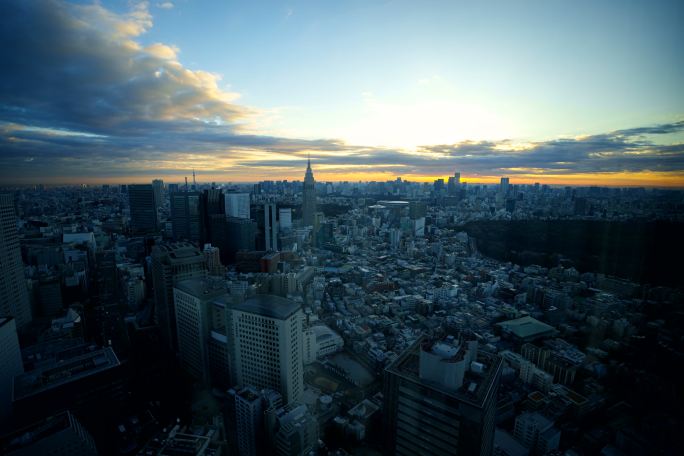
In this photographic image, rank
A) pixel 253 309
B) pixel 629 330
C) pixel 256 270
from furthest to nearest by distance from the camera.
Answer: pixel 256 270 → pixel 629 330 → pixel 253 309

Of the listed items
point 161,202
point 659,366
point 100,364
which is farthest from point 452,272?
point 161,202

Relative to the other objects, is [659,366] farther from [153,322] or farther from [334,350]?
[153,322]

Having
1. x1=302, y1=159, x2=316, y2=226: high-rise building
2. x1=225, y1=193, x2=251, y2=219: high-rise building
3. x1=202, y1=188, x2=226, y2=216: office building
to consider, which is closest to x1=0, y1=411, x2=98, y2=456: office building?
x1=202, y1=188, x2=226, y2=216: office building

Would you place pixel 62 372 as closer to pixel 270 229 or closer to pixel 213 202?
pixel 270 229

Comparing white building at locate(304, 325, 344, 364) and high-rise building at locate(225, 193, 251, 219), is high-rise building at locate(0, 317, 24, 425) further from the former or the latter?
high-rise building at locate(225, 193, 251, 219)

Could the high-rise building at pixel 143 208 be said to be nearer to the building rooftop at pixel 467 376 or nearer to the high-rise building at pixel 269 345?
the high-rise building at pixel 269 345

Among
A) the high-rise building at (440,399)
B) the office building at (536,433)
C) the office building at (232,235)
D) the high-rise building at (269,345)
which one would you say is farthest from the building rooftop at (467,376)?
the office building at (232,235)
